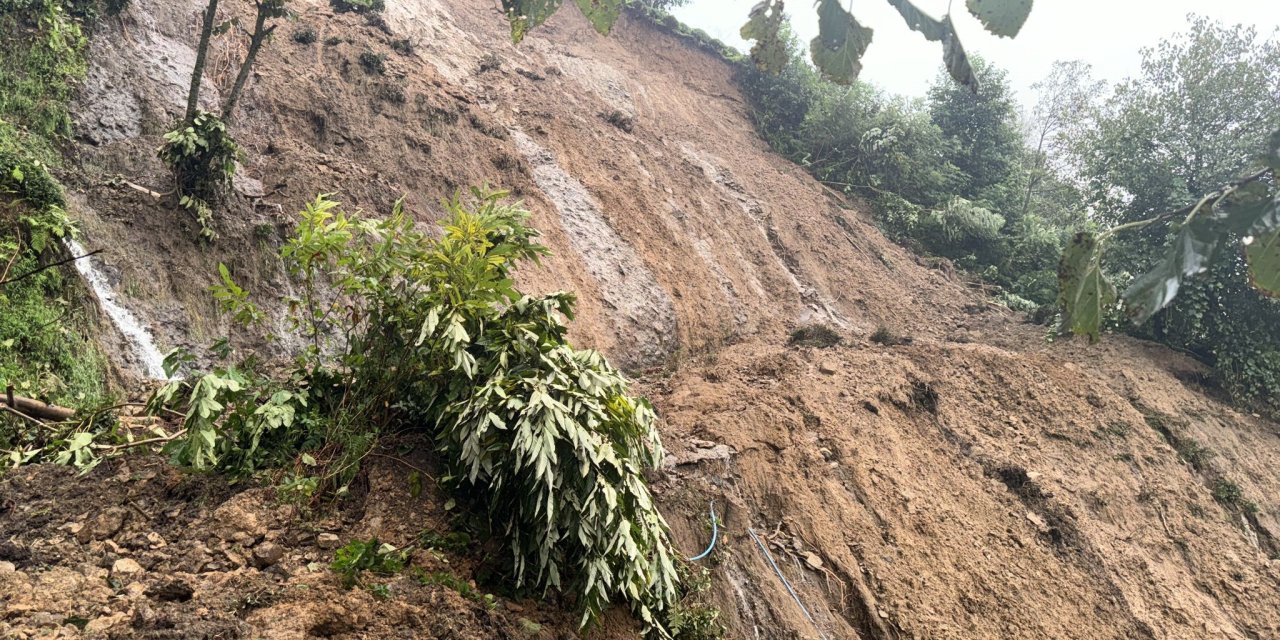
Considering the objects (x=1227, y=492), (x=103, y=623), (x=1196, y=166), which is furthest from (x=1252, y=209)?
(x=1196, y=166)

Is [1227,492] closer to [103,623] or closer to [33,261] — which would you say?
[103,623]

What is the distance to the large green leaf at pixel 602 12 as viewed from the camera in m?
1.62

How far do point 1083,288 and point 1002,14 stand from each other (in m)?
0.50

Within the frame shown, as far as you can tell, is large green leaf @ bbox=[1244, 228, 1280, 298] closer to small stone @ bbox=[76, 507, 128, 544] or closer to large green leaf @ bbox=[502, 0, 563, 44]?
large green leaf @ bbox=[502, 0, 563, 44]

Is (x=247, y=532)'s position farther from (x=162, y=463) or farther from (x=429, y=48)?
(x=429, y=48)

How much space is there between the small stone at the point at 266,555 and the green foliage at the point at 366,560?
0.24 meters

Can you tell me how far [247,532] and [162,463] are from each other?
0.74m

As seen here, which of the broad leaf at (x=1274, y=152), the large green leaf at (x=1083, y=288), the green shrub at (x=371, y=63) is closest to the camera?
the broad leaf at (x=1274, y=152)

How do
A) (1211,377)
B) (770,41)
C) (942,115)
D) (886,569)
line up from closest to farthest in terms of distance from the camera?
(770,41) < (886,569) < (1211,377) < (942,115)

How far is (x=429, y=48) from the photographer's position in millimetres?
12000

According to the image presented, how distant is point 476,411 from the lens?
354 cm

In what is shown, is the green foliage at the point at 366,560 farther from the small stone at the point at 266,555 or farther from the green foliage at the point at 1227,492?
the green foliage at the point at 1227,492

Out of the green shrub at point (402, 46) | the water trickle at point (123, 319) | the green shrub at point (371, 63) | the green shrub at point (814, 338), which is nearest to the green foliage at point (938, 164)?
the green shrub at point (814, 338)

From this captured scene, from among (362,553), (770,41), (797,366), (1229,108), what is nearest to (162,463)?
(362,553)
